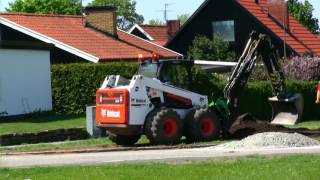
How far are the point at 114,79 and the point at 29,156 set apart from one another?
402 cm

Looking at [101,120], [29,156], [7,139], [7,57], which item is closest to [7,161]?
[29,156]

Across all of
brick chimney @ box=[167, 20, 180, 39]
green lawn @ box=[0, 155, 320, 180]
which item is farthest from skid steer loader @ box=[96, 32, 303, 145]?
brick chimney @ box=[167, 20, 180, 39]

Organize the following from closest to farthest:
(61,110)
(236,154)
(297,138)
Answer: (236,154) < (297,138) < (61,110)

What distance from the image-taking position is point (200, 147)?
20.3 metres

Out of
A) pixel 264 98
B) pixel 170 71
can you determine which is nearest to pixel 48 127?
pixel 170 71

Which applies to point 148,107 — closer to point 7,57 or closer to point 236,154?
point 236,154

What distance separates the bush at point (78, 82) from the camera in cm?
3438

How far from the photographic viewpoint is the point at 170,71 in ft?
73.3

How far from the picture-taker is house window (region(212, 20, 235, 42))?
174 ft

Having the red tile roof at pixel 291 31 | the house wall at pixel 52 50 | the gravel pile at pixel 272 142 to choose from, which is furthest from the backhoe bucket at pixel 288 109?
the red tile roof at pixel 291 31

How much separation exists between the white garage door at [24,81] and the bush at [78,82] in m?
0.45

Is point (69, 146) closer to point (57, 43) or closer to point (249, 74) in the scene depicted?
point (249, 74)

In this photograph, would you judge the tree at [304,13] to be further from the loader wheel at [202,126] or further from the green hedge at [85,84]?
the loader wheel at [202,126]

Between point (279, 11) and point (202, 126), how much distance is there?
31.8 metres
